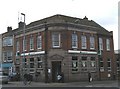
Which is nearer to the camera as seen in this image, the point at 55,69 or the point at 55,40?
the point at 55,40

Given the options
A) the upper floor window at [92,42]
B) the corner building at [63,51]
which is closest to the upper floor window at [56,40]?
the corner building at [63,51]

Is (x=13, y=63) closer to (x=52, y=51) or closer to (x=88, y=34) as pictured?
(x=52, y=51)

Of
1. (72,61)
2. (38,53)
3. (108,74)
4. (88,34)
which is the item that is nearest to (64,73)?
(72,61)

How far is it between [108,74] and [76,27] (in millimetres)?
11656

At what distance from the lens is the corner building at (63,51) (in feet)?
123

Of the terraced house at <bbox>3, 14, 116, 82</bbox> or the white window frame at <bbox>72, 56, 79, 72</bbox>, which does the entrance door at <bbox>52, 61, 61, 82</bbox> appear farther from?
the white window frame at <bbox>72, 56, 79, 72</bbox>

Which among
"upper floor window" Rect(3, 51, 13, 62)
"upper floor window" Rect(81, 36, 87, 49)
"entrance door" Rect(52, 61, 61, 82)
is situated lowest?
"entrance door" Rect(52, 61, 61, 82)

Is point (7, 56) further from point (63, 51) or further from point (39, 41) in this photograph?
point (63, 51)

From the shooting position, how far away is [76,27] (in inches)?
1548

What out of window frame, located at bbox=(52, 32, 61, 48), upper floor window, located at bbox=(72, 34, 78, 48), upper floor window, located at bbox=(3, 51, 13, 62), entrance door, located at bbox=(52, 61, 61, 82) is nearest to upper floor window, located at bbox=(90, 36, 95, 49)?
upper floor window, located at bbox=(72, 34, 78, 48)

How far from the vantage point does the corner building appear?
123 ft

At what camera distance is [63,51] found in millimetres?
37406

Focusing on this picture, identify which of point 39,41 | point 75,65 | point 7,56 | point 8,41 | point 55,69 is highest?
point 8,41

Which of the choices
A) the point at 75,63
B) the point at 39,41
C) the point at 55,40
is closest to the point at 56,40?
the point at 55,40
